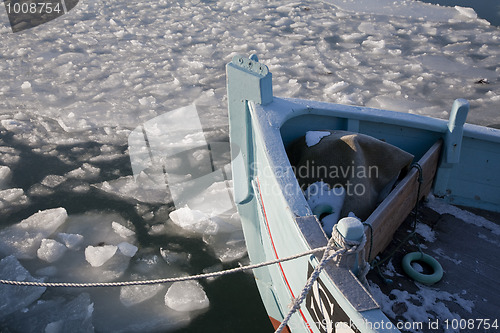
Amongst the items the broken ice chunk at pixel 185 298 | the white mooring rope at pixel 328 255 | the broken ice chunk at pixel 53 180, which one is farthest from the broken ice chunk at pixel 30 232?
the white mooring rope at pixel 328 255

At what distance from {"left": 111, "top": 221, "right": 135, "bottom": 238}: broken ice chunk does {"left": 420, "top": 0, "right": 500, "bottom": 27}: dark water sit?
7.16 meters

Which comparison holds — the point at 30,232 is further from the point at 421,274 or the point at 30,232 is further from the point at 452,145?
the point at 452,145

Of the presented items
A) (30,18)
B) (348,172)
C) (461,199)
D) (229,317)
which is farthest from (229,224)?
(30,18)

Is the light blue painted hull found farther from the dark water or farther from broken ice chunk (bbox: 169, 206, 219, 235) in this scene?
the dark water

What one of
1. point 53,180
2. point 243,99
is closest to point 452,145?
point 243,99

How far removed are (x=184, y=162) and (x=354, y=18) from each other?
514 cm

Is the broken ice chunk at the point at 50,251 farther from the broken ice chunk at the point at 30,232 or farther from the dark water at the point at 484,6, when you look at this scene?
the dark water at the point at 484,6

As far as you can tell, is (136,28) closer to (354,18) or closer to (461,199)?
(354,18)

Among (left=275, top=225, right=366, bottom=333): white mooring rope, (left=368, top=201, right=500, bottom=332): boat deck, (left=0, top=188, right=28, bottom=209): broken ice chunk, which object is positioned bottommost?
(left=0, top=188, right=28, bottom=209): broken ice chunk

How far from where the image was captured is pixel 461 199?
293 cm

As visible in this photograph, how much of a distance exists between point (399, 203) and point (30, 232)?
2.65 m

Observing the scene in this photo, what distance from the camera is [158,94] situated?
225 inches

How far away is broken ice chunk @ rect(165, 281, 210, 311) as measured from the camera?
9.56 ft

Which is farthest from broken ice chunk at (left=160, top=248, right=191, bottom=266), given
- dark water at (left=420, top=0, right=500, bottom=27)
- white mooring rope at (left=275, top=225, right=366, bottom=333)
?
dark water at (left=420, top=0, right=500, bottom=27)
